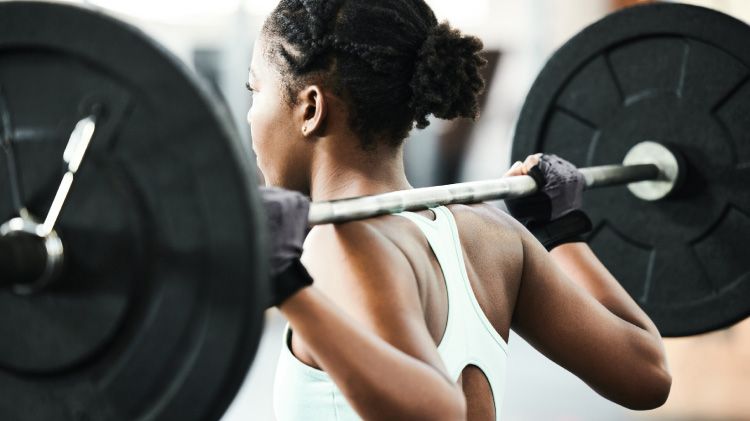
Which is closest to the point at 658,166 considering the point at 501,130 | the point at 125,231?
the point at 125,231

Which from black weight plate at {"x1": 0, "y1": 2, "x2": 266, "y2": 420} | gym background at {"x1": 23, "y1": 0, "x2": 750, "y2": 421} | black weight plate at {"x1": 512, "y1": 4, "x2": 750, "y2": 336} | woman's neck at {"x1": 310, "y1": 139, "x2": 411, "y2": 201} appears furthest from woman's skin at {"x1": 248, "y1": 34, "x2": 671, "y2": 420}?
gym background at {"x1": 23, "y1": 0, "x2": 750, "y2": 421}

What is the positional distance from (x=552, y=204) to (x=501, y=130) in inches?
186

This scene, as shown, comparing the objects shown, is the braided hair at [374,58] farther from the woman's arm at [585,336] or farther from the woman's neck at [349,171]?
the woman's arm at [585,336]

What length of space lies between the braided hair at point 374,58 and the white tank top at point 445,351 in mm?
136

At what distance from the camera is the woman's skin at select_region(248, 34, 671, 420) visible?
98cm

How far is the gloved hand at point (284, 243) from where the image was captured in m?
0.94

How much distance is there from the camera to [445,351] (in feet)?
3.73


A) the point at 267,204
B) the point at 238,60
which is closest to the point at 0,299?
the point at 267,204

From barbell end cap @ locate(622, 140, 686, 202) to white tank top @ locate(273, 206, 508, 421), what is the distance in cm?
63

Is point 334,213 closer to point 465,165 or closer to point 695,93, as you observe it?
point 695,93

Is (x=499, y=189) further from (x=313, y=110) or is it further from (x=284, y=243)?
(x=284, y=243)

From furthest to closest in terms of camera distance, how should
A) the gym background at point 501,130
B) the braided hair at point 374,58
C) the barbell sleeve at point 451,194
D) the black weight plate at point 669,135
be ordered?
the gym background at point 501,130 < the black weight plate at point 669,135 < the braided hair at point 374,58 < the barbell sleeve at point 451,194

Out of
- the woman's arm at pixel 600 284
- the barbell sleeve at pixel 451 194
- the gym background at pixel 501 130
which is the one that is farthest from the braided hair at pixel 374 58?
the gym background at pixel 501 130

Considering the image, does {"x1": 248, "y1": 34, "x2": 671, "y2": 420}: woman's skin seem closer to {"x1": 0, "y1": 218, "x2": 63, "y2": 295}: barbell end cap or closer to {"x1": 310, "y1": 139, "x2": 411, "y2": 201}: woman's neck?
{"x1": 310, "y1": 139, "x2": 411, "y2": 201}: woman's neck
